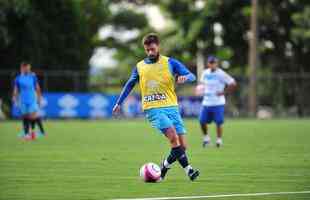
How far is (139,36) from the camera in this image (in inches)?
3029

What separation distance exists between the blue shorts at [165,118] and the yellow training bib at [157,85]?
74mm

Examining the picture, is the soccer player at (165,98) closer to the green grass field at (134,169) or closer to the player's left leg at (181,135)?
the player's left leg at (181,135)

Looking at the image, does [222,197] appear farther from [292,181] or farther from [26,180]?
[26,180]

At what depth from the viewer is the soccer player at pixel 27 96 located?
25609 millimetres

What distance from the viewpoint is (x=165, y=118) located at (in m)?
12.7

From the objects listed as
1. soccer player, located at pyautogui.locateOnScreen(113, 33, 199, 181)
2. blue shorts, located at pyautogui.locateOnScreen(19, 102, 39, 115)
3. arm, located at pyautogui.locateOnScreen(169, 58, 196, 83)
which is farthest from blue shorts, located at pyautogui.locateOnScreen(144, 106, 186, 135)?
blue shorts, located at pyautogui.locateOnScreen(19, 102, 39, 115)

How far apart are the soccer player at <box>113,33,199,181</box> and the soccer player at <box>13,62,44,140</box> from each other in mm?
12967

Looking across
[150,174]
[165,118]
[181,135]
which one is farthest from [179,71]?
[150,174]

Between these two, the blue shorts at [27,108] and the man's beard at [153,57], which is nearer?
the man's beard at [153,57]

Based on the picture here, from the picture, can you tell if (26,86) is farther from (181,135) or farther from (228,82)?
(181,135)

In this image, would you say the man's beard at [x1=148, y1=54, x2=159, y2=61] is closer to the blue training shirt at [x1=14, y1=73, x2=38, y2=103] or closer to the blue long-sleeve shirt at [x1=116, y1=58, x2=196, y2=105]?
the blue long-sleeve shirt at [x1=116, y1=58, x2=196, y2=105]

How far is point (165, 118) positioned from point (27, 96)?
1355 cm

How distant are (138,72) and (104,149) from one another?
763 cm

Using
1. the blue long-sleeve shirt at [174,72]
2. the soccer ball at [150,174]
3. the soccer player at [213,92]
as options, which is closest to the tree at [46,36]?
the soccer player at [213,92]
